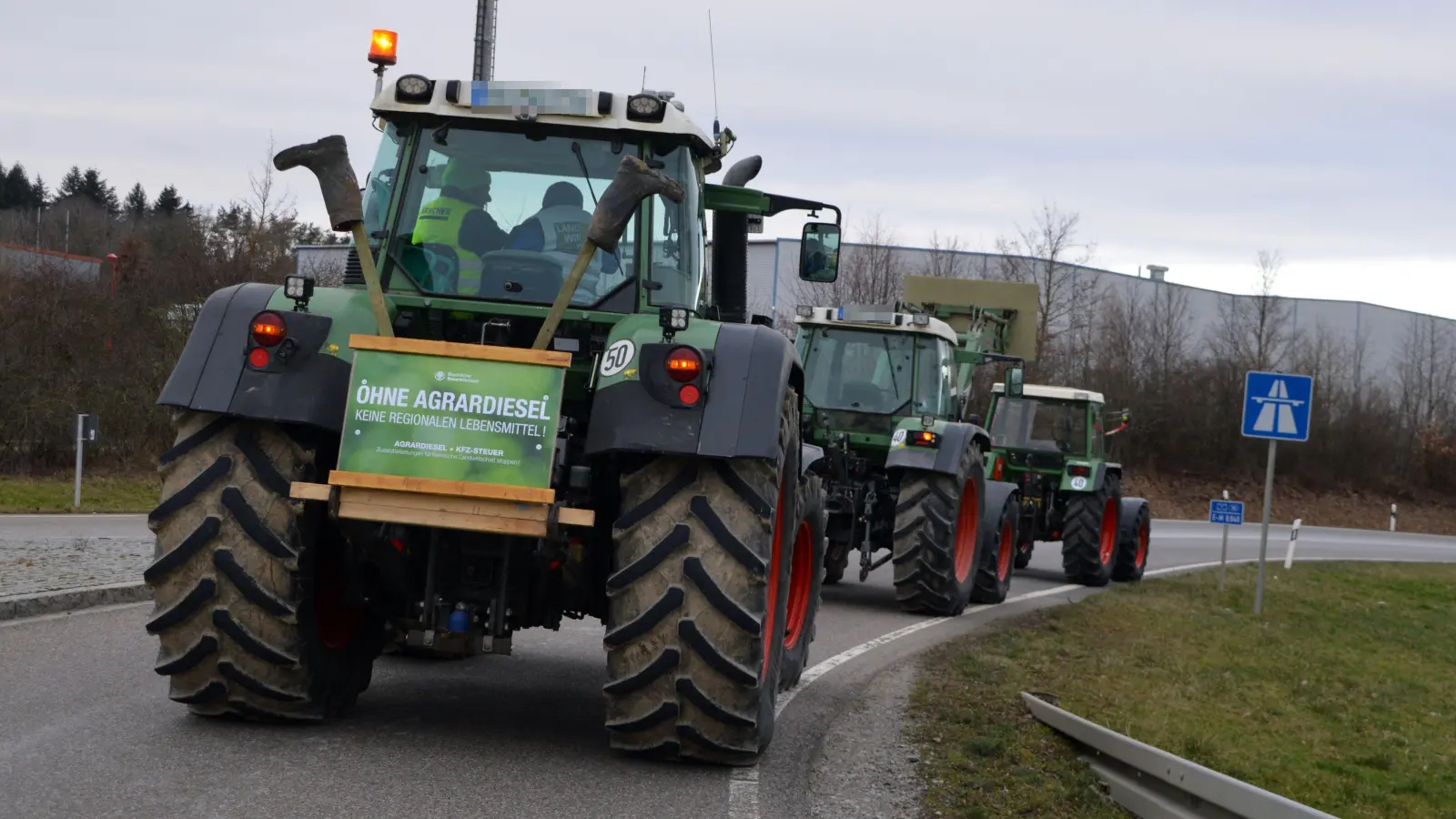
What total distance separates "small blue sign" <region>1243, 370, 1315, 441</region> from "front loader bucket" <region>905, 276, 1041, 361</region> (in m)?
2.71

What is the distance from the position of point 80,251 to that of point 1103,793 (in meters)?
63.2

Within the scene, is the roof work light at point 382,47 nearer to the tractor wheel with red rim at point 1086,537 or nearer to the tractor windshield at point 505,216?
the tractor windshield at point 505,216

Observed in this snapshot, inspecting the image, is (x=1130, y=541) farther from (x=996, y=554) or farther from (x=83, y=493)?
(x=83, y=493)

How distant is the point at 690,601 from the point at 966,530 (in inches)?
390

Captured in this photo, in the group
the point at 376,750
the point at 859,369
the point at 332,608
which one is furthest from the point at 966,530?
the point at 376,750

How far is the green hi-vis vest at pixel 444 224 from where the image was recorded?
694cm

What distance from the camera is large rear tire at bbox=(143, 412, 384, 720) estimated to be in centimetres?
605

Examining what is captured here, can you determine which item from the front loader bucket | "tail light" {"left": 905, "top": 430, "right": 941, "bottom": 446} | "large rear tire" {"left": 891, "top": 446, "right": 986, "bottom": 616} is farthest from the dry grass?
"tail light" {"left": 905, "top": 430, "right": 941, "bottom": 446}

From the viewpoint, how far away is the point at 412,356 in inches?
235

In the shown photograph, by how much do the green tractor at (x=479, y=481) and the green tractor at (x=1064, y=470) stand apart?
13880mm

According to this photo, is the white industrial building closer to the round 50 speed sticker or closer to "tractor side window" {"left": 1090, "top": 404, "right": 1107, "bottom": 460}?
"tractor side window" {"left": 1090, "top": 404, "right": 1107, "bottom": 460}

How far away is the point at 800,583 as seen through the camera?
28.8ft

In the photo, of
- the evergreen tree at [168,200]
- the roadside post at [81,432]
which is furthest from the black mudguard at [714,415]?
the evergreen tree at [168,200]

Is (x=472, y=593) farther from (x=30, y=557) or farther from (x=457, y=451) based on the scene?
(x=30, y=557)
